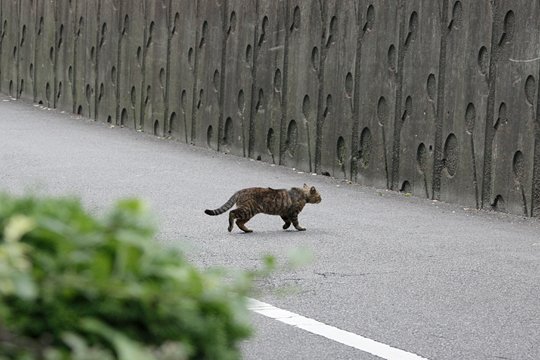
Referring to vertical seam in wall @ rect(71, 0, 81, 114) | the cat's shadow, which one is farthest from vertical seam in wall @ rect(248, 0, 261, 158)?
the cat's shadow

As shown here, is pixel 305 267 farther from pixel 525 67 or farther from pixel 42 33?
pixel 42 33

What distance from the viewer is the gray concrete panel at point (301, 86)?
59.6ft

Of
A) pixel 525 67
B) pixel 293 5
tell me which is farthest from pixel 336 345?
pixel 293 5

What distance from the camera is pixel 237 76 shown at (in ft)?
65.5

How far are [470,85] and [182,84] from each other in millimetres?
7304

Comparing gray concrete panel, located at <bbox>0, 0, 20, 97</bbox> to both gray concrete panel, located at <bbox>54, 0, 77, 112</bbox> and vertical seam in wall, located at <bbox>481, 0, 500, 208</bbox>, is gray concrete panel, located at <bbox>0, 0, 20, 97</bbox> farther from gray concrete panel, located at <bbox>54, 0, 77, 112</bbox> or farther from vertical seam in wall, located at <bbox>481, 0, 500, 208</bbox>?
vertical seam in wall, located at <bbox>481, 0, 500, 208</bbox>

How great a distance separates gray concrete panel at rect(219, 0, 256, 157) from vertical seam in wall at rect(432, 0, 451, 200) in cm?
420

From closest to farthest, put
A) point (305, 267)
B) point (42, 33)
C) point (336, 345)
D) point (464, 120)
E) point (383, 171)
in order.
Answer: point (336, 345) → point (305, 267) → point (464, 120) → point (383, 171) → point (42, 33)

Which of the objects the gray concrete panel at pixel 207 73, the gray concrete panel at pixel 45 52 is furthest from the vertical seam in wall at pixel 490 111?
the gray concrete panel at pixel 45 52

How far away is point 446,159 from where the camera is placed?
15.5 m

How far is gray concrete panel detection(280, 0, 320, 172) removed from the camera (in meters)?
18.2

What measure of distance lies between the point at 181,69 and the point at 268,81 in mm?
2642

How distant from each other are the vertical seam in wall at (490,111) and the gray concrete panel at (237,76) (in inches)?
204

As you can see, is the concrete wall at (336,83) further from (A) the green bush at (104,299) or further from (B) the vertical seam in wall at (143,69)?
(A) the green bush at (104,299)
